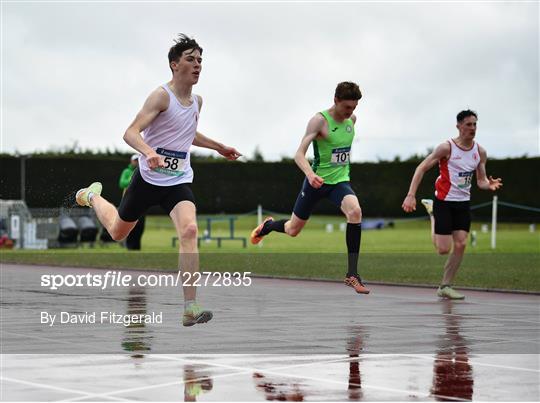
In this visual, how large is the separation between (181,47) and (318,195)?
4.28 meters

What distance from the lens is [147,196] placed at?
10.6 metres

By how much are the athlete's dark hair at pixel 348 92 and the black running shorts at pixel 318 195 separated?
1.04 metres

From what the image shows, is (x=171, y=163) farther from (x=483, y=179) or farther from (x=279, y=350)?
(x=483, y=179)

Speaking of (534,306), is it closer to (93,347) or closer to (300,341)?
(300,341)

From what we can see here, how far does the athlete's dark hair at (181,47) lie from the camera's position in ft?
33.5

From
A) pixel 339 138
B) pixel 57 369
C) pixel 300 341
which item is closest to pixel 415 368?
pixel 300 341

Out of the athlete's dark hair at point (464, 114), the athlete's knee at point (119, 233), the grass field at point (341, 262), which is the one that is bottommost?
the grass field at point (341, 262)

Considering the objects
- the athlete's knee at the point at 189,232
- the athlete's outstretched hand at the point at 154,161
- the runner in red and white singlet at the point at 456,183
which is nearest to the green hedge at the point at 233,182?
the runner in red and white singlet at the point at 456,183

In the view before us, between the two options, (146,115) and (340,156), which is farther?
(340,156)

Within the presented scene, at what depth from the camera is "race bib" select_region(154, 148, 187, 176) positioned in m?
10.3

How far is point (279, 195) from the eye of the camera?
55.0 metres

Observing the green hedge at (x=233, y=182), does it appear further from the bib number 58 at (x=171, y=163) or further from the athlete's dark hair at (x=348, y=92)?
the bib number 58 at (x=171, y=163)

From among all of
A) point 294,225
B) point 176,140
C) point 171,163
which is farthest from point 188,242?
point 294,225

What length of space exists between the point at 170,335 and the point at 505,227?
131 feet
